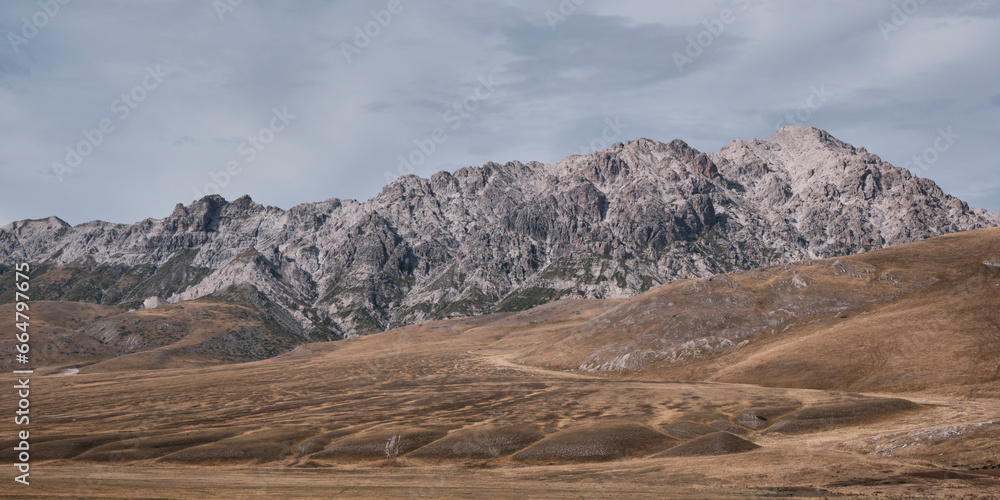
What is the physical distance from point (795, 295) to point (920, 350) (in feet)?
207

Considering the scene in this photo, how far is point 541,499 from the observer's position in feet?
164

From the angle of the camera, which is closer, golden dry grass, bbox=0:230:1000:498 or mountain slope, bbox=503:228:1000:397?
golden dry grass, bbox=0:230:1000:498

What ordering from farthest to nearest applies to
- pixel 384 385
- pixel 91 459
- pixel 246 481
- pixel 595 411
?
pixel 384 385, pixel 595 411, pixel 91 459, pixel 246 481

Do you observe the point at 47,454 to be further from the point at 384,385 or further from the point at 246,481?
the point at 384,385

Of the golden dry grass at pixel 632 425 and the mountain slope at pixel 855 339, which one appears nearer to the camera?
the golden dry grass at pixel 632 425

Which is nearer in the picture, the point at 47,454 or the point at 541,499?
the point at 541,499

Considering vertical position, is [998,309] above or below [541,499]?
above

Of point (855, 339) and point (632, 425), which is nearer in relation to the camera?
point (632, 425)

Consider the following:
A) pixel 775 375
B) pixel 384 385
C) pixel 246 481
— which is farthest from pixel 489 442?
pixel 384 385

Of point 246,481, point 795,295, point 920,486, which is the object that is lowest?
point 920,486

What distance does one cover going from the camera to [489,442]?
85.5m

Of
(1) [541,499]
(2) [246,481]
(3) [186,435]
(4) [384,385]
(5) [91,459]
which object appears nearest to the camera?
(1) [541,499]

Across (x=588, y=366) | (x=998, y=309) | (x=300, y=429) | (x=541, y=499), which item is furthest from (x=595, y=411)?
(x=998, y=309)

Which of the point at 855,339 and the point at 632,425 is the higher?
the point at 855,339
